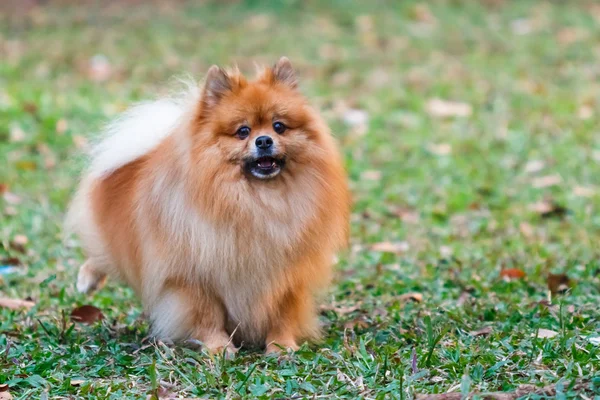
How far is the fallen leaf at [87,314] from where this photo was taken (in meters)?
5.16

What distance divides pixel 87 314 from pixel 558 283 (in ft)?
8.63

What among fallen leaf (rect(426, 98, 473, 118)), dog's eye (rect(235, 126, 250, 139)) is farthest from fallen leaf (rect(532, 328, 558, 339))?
fallen leaf (rect(426, 98, 473, 118))

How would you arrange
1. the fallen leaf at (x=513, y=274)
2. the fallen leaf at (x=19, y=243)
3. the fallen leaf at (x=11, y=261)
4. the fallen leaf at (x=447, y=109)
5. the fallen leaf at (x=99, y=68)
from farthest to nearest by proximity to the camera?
the fallen leaf at (x=99, y=68) → the fallen leaf at (x=447, y=109) → the fallen leaf at (x=19, y=243) → the fallen leaf at (x=11, y=261) → the fallen leaf at (x=513, y=274)

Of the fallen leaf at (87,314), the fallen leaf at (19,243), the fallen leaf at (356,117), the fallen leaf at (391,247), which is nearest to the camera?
the fallen leaf at (87,314)

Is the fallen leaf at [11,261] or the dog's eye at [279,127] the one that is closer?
the dog's eye at [279,127]

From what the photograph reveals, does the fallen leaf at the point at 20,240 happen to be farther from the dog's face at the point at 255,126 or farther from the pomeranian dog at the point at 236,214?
the dog's face at the point at 255,126

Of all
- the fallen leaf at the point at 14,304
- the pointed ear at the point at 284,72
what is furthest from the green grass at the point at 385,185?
the pointed ear at the point at 284,72

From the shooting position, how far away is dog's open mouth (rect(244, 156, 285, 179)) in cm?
446

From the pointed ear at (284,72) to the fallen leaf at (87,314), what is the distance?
62.4 inches

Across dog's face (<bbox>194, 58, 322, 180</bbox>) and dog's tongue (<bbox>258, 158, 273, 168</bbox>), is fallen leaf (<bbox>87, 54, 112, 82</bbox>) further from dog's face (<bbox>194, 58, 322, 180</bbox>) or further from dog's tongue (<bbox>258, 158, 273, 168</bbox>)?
dog's tongue (<bbox>258, 158, 273, 168</bbox>)

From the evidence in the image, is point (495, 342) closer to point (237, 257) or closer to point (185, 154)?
point (237, 257)

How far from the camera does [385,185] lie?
8.27m

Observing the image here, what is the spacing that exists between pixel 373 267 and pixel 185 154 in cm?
220

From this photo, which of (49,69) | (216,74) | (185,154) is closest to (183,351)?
(185,154)
